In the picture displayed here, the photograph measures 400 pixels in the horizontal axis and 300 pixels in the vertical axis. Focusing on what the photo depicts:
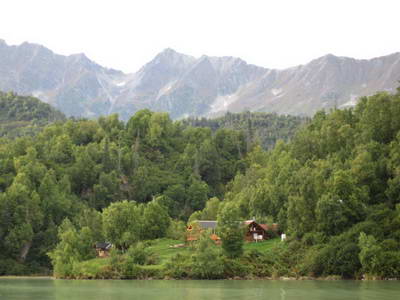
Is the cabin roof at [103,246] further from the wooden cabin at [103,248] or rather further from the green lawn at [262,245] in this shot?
the green lawn at [262,245]

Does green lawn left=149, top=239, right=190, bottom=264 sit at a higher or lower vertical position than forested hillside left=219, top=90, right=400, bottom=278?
lower

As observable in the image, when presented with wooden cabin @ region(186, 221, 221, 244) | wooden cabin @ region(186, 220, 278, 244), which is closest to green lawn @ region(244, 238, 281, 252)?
wooden cabin @ region(186, 220, 278, 244)

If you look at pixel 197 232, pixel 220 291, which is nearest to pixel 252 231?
pixel 197 232

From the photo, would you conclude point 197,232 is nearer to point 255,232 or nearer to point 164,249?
point 164,249

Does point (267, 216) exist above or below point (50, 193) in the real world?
below

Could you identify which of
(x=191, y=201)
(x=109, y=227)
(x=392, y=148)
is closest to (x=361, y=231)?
(x=392, y=148)

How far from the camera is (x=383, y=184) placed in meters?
126

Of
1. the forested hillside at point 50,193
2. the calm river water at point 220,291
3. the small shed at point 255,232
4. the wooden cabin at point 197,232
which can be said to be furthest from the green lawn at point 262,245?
the forested hillside at point 50,193

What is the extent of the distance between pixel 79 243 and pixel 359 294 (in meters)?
60.0

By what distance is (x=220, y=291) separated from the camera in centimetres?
8375

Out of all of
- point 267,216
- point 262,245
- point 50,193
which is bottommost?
point 262,245

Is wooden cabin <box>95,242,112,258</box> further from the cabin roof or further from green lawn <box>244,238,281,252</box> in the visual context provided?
green lawn <box>244,238,281,252</box>

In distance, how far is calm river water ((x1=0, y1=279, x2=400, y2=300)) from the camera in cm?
7550

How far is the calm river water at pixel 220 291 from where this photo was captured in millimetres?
75500
